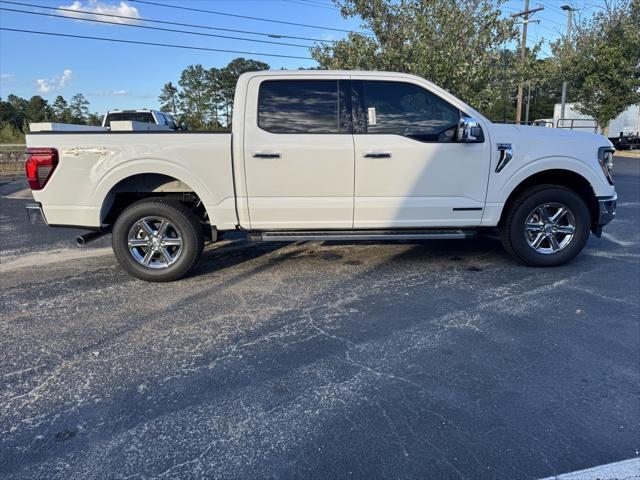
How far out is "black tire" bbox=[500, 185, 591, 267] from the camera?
5129mm

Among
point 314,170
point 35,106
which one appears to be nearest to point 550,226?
point 314,170

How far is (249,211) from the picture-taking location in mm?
4848

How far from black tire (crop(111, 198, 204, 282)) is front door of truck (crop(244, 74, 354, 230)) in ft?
2.22

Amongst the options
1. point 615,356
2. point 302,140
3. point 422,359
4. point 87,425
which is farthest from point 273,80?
point 615,356

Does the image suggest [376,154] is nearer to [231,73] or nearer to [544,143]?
[544,143]

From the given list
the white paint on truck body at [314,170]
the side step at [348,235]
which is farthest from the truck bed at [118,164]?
the side step at [348,235]

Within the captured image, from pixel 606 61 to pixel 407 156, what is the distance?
20.1 meters

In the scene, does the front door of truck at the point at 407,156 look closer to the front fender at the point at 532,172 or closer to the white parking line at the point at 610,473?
the front fender at the point at 532,172

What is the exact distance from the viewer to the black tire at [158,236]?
15.9 feet

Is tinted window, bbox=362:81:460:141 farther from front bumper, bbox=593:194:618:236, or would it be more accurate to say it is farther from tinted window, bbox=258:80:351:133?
front bumper, bbox=593:194:618:236

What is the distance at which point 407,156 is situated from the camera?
4.79 m

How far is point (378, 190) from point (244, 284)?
1734mm

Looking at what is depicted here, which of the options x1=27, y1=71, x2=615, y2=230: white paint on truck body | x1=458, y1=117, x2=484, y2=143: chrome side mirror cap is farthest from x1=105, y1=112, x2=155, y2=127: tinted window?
x1=458, y1=117, x2=484, y2=143: chrome side mirror cap

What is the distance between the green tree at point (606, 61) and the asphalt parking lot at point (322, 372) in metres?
18.8
